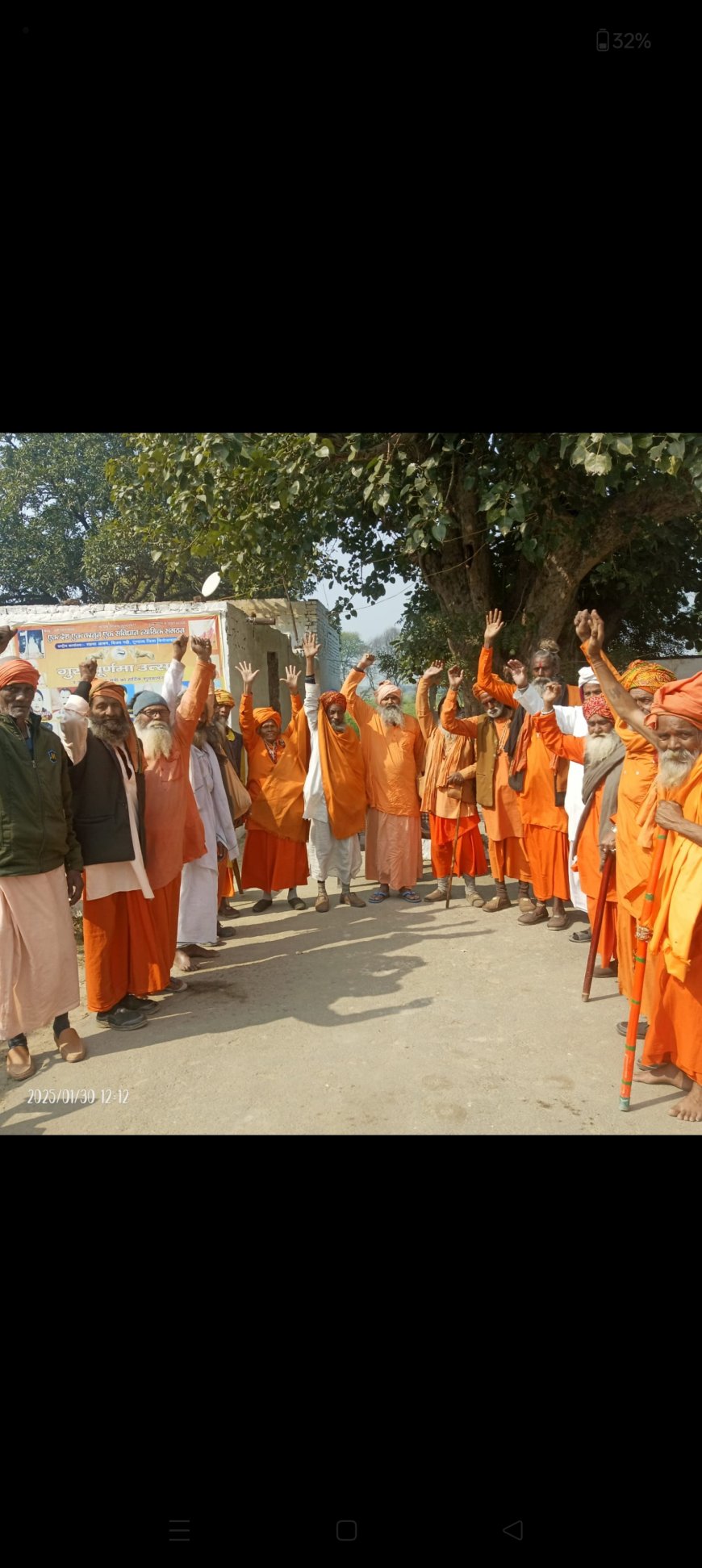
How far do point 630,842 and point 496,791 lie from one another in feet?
8.42

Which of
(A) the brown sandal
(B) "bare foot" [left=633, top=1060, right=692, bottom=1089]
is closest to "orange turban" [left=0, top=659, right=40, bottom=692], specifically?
(A) the brown sandal

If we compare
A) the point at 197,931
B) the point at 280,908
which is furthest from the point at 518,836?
the point at 197,931

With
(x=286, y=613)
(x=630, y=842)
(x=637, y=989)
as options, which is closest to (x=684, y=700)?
(x=630, y=842)

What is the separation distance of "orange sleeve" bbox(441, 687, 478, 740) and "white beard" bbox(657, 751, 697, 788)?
3.25 m

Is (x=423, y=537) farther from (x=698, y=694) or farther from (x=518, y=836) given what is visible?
(x=698, y=694)

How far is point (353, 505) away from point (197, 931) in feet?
13.7

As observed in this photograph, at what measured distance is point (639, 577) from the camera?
800cm

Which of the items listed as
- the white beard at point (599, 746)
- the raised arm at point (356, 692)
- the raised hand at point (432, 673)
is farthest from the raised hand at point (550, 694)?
the raised arm at point (356, 692)

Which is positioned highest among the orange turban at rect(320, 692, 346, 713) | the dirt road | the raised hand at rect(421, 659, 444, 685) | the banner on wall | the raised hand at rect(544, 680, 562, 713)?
the banner on wall

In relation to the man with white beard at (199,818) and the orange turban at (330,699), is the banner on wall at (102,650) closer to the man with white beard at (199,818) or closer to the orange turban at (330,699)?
the orange turban at (330,699)

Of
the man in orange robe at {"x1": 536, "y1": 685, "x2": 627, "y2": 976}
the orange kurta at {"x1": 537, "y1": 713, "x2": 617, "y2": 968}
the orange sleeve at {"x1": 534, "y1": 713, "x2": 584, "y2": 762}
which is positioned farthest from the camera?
the orange sleeve at {"x1": 534, "y1": 713, "x2": 584, "y2": 762}

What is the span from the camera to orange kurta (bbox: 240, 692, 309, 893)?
6391 mm

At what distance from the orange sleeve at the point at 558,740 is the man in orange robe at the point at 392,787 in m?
1.82

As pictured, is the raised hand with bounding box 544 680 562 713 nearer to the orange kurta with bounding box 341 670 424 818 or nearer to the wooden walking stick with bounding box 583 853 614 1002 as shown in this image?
the wooden walking stick with bounding box 583 853 614 1002
